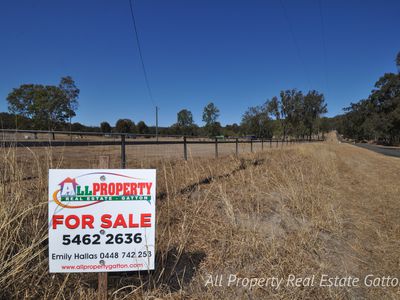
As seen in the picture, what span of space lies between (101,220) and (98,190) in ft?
0.77

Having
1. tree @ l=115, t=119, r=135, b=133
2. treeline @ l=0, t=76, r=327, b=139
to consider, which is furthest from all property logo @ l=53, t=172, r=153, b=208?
tree @ l=115, t=119, r=135, b=133

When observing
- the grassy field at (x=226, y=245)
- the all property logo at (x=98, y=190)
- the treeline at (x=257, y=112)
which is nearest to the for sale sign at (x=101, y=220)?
the all property logo at (x=98, y=190)

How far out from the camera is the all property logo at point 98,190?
1727mm

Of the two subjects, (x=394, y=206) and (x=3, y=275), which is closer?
(x=3, y=275)

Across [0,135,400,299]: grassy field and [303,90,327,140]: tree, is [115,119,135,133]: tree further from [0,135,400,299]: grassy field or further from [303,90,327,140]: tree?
[0,135,400,299]: grassy field

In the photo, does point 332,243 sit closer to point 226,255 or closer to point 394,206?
point 226,255

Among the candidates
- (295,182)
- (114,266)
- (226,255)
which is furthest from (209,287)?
(295,182)

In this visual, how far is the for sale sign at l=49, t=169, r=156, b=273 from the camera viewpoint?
67.6 inches

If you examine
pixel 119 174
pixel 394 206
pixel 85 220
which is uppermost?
pixel 119 174

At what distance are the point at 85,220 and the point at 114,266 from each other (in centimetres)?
43

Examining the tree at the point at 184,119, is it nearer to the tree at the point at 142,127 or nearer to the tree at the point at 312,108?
the tree at the point at 142,127

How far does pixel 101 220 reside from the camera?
5.78 feet

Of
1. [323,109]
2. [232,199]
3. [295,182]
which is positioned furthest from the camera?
[323,109]

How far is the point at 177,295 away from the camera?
201 centimetres
